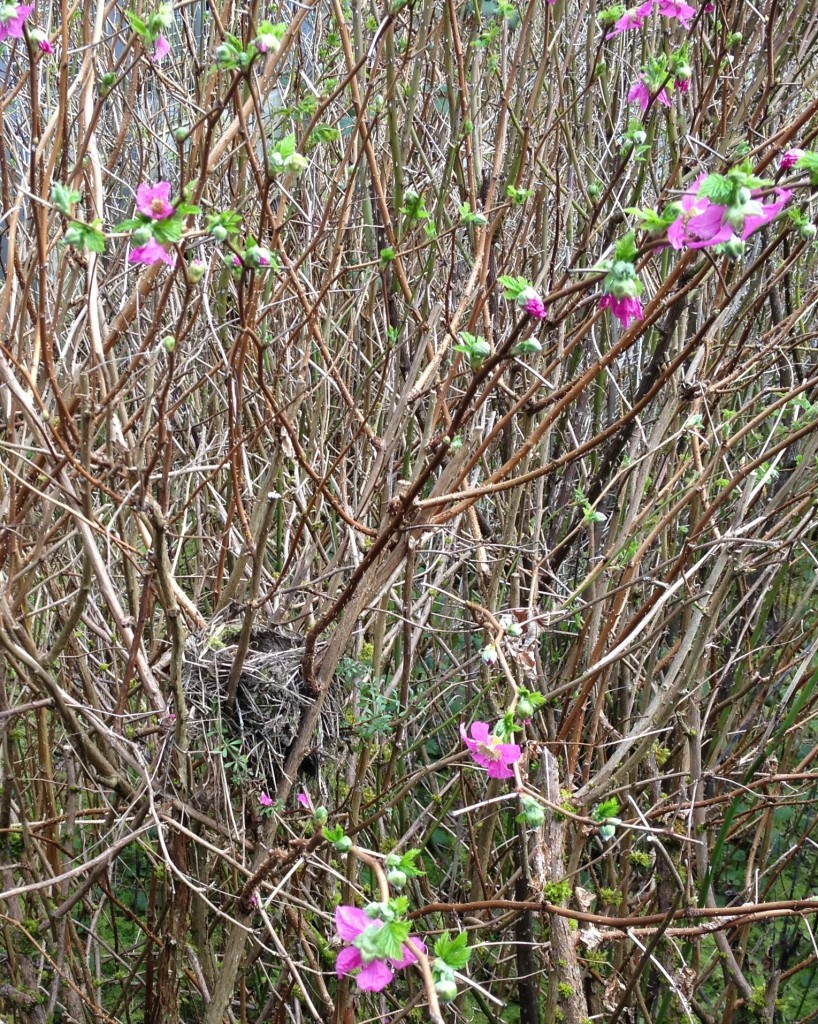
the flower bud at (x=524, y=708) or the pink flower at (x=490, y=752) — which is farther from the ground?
the flower bud at (x=524, y=708)

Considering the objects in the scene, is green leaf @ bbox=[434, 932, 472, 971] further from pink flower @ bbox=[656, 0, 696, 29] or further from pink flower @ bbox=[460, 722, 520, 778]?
pink flower @ bbox=[656, 0, 696, 29]

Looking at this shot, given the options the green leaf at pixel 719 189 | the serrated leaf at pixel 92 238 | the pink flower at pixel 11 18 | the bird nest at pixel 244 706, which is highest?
the pink flower at pixel 11 18

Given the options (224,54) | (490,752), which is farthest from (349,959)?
(224,54)

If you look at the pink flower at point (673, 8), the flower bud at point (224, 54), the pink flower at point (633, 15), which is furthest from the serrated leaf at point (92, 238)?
the pink flower at point (673, 8)

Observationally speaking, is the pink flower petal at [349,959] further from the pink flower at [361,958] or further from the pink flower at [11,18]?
the pink flower at [11,18]

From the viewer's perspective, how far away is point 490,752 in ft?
5.56

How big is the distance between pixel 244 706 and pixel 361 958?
0.94 metres

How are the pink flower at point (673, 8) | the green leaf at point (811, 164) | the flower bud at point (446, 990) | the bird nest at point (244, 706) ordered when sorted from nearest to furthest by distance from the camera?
1. the flower bud at point (446, 990)
2. the green leaf at point (811, 164)
3. the bird nest at point (244, 706)
4. the pink flower at point (673, 8)

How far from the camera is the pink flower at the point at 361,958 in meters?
1.06

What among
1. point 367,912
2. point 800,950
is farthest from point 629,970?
point 367,912

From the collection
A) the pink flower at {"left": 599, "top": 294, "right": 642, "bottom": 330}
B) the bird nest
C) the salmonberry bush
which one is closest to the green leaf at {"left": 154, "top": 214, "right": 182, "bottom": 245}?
the salmonberry bush

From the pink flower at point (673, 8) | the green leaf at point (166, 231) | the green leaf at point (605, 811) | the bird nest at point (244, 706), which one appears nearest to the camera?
the green leaf at point (166, 231)

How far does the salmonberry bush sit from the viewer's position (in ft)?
5.46

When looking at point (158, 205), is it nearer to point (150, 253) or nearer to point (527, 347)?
point (150, 253)
